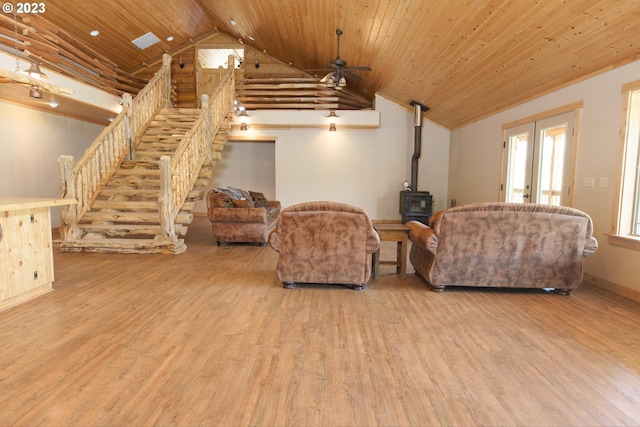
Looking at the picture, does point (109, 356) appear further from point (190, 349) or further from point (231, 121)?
point (231, 121)

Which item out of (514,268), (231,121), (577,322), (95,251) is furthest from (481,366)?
(231,121)

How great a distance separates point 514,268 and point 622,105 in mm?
2093

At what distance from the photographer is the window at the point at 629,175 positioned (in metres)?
3.70

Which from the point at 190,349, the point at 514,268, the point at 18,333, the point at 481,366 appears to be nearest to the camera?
the point at 481,366

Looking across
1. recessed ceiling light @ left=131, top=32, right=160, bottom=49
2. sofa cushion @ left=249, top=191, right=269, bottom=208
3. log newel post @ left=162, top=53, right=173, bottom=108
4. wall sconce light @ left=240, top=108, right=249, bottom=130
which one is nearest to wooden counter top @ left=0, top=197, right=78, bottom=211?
sofa cushion @ left=249, top=191, right=269, bottom=208

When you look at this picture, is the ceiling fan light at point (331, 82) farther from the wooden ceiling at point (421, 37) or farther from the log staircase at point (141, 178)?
the log staircase at point (141, 178)

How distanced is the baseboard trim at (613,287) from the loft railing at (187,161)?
5.61 metres

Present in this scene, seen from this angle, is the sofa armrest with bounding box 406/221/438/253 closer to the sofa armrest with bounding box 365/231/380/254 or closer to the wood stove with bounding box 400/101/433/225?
the sofa armrest with bounding box 365/231/380/254

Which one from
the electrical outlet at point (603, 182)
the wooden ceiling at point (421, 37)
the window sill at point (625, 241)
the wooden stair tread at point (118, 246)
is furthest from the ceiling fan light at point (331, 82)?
the window sill at point (625, 241)

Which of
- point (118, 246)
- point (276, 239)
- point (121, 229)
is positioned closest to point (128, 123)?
point (121, 229)

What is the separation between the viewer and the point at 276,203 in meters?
8.44

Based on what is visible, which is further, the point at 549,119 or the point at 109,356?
the point at 549,119

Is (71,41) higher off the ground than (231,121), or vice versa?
(71,41)

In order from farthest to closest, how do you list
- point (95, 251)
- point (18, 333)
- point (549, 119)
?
point (95, 251), point (549, 119), point (18, 333)
